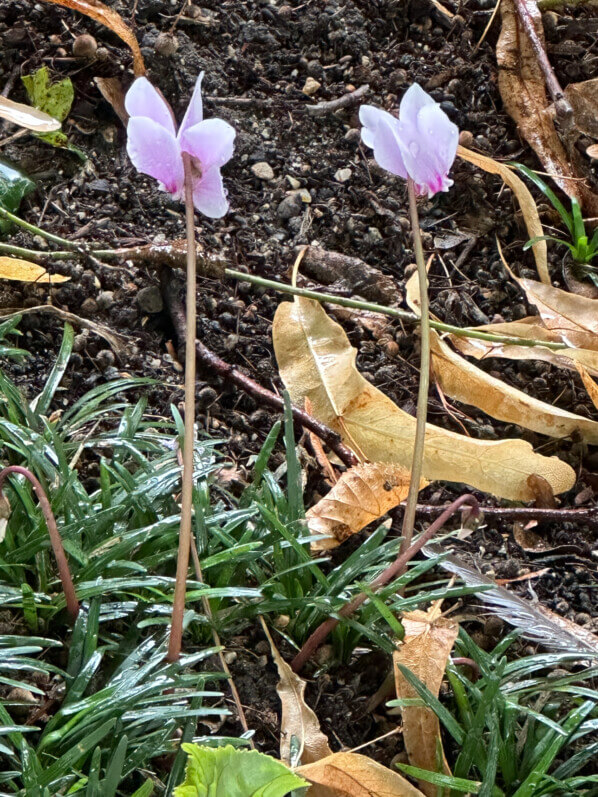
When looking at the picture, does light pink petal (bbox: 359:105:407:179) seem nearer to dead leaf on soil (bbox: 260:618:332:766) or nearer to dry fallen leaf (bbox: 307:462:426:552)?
dry fallen leaf (bbox: 307:462:426:552)

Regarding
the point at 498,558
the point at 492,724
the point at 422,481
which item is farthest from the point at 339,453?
the point at 492,724

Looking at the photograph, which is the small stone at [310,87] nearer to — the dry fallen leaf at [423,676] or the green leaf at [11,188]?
the green leaf at [11,188]

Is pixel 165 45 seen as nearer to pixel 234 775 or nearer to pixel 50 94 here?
pixel 50 94

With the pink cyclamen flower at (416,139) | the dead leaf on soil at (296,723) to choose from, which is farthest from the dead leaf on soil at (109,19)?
the dead leaf on soil at (296,723)

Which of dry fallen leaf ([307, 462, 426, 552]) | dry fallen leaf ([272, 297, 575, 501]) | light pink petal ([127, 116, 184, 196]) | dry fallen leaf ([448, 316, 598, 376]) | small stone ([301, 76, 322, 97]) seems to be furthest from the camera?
small stone ([301, 76, 322, 97])

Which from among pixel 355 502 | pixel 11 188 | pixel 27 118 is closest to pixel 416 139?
pixel 355 502

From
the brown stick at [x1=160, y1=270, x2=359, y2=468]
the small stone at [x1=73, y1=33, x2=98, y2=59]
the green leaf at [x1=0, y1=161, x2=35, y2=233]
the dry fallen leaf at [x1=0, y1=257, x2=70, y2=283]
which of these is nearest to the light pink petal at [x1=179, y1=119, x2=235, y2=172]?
the brown stick at [x1=160, y1=270, x2=359, y2=468]
